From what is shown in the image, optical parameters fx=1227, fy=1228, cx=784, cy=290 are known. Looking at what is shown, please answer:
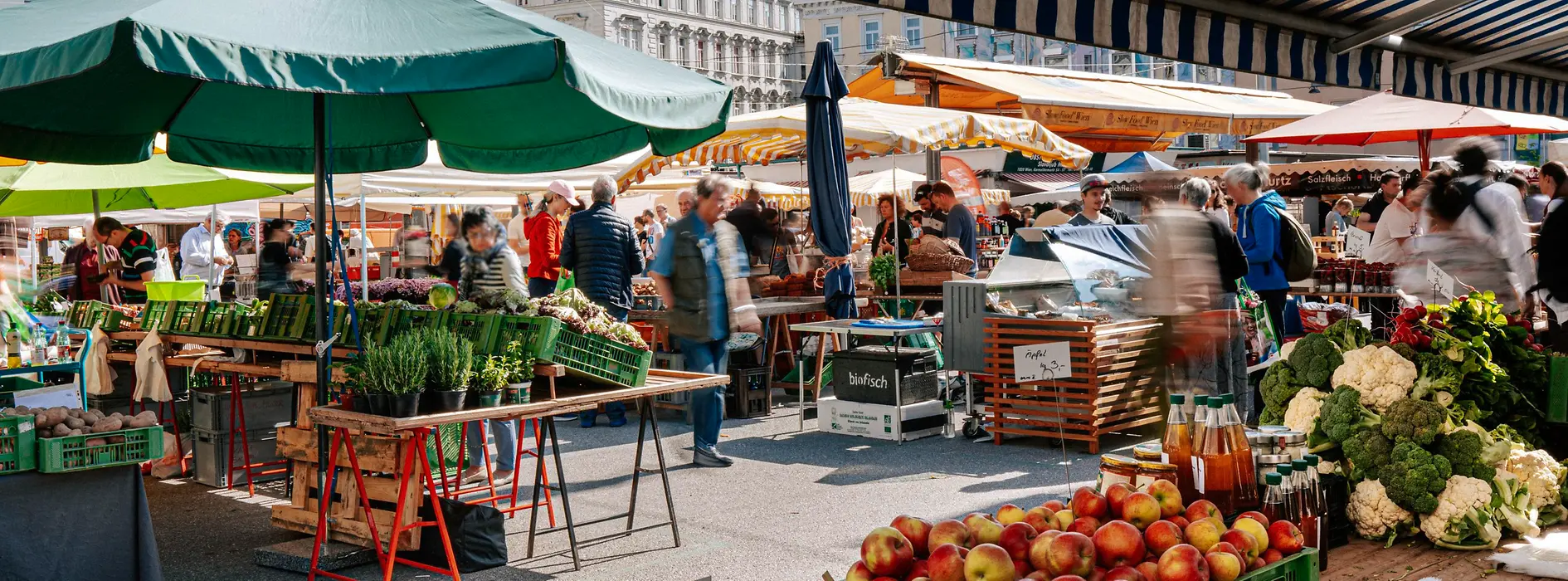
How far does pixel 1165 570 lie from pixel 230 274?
771 inches

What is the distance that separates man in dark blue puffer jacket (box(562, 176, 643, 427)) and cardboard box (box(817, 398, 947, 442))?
5.50 ft

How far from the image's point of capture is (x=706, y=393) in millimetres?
7488

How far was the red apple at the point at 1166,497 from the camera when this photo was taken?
2.70m

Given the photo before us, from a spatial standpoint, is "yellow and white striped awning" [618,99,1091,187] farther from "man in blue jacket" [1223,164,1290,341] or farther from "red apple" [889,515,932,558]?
"red apple" [889,515,932,558]

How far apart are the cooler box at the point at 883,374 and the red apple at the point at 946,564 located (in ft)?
19.4

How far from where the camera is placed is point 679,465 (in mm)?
7707

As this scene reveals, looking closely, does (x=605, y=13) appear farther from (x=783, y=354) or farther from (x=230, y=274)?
(x=783, y=354)

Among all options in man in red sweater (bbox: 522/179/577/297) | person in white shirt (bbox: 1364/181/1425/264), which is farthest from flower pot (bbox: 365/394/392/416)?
person in white shirt (bbox: 1364/181/1425/264)

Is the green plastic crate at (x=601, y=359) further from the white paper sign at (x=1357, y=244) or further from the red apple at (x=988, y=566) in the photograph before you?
the white paper sign at (x=1357, y=244)

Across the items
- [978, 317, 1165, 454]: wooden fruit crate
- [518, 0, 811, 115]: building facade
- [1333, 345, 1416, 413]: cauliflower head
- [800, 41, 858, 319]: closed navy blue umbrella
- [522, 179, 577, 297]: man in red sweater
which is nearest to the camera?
[1333, 345, 1416, 413]: cauliflower head

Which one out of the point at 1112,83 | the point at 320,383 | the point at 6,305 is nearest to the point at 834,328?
the point at 320,383

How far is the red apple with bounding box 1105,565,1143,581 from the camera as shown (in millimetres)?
2303

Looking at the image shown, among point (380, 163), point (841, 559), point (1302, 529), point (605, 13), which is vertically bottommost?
point (841, 559)

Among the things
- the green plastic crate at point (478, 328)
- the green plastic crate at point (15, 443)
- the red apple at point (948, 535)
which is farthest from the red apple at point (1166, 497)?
the green plastic crate at point (15, 443)
